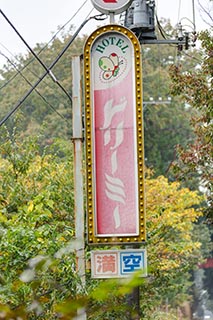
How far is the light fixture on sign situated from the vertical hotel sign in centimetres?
54

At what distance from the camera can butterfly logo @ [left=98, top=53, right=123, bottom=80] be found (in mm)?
10977

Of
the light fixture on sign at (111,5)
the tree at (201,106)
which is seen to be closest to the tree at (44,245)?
the tree at (201,106)

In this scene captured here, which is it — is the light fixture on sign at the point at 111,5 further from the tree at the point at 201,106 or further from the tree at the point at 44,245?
the tree at the point at 201,106

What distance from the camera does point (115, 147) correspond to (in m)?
10.7

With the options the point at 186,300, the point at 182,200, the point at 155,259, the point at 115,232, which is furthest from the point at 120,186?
the point at 186,300

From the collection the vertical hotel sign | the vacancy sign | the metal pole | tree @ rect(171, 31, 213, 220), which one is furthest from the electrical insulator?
the vacancy sign

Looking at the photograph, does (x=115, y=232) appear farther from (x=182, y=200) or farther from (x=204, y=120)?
(x=182, y=200)

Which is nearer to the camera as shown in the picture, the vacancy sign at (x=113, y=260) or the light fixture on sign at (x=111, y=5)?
→ the vacancy sign at (x=113, y=260)

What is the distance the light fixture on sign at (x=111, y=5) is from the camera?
11500 millimetres

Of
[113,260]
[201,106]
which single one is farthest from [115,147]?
[201,106]

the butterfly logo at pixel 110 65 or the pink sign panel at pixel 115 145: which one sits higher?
the butterfly logo at pixel 110 65

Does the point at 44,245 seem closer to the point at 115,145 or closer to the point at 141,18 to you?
the point at 115,145

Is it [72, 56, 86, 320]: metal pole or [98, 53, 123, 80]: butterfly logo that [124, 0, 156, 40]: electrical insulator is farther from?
[98, 53, 123, 80]: butterfly logo

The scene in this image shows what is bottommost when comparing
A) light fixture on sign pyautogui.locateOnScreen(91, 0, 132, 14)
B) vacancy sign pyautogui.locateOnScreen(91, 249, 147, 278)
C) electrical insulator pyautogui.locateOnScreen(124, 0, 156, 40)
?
vacancy sign pyautogui.locateOnScreen(91, 249, 147, 278)
